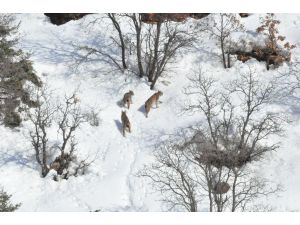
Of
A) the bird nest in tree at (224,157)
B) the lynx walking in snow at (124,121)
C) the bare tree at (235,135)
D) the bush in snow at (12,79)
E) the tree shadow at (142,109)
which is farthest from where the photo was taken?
the tree shadow at (142,109)

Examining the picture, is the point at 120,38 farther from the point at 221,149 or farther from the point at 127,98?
the point at 221,149

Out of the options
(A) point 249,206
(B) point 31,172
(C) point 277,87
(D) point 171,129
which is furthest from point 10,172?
(C) point 277,87

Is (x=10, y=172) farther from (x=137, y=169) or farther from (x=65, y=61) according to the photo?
(x=65, y=61)

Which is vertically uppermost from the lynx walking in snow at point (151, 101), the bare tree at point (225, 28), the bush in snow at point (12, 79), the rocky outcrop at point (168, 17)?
the rocky outcrop at point (168, 17)

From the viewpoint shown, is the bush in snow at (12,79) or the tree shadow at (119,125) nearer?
the bush in snow at (12,79)

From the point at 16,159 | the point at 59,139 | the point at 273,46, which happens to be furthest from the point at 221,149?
the point at 16,159

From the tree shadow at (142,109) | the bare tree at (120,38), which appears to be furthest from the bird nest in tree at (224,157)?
the bare tree at (120,38)

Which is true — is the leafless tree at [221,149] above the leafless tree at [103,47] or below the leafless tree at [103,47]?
below

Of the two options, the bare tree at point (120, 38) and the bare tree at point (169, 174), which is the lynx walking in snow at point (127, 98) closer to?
the bare tree at point (120, 38)
